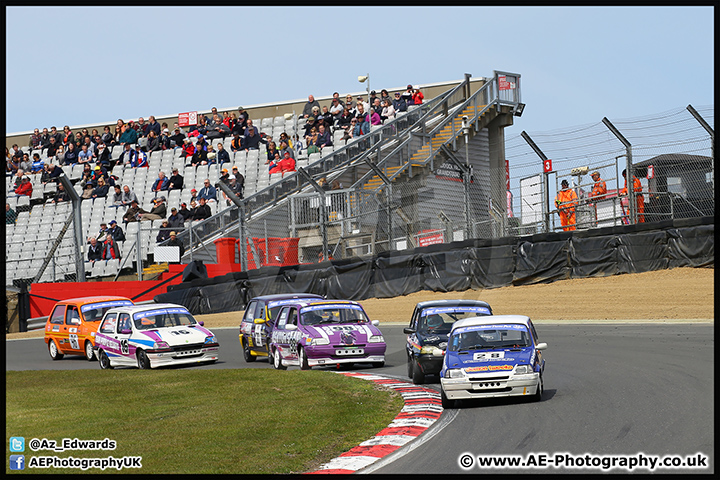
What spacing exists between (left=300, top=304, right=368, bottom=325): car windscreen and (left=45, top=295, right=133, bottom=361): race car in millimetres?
6927

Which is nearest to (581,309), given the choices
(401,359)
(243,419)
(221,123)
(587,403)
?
(401,359)

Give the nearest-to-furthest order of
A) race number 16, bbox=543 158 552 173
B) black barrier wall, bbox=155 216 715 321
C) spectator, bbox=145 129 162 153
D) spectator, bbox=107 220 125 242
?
black barrier wall, bbox=155 216 715 321 < race number 16, bbox=543 158 552 173 < spectator, bbox=107 220 125 242 < spectator, bbox=145 129 162 153

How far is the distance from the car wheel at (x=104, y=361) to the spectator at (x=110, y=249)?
14660 millimetres

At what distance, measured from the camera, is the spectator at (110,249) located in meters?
34.5

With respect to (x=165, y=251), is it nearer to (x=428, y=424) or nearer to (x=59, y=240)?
(x=59, y=240)

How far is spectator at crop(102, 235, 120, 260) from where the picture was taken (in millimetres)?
34500

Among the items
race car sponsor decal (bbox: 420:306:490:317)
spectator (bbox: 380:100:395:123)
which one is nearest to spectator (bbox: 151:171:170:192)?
spectator (bbox: 380:100:395:123)

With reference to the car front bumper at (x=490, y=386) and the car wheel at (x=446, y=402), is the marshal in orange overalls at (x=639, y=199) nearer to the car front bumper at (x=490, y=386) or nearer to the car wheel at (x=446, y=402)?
the car front bumper at (x=490, y=386)

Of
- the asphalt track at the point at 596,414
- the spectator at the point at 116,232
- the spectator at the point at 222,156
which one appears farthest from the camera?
the spectator at the point at 222,156

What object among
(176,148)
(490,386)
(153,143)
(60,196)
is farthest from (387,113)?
(490,386)

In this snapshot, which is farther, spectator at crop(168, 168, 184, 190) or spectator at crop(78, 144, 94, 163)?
spectator at crop(78, 144, 94, 163)

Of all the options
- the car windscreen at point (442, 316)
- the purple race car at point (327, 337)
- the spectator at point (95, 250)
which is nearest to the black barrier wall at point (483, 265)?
the spectator at point (95, 250)

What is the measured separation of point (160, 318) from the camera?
20.0 m

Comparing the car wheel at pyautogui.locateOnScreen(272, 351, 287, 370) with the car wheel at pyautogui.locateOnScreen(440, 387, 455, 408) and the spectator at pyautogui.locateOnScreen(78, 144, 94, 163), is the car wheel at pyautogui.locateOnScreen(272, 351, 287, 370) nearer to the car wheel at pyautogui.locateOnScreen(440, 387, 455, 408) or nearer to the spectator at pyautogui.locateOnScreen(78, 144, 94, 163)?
the car wheel at pyautogui.locateOnScreen(440, 387, 455, 408)
